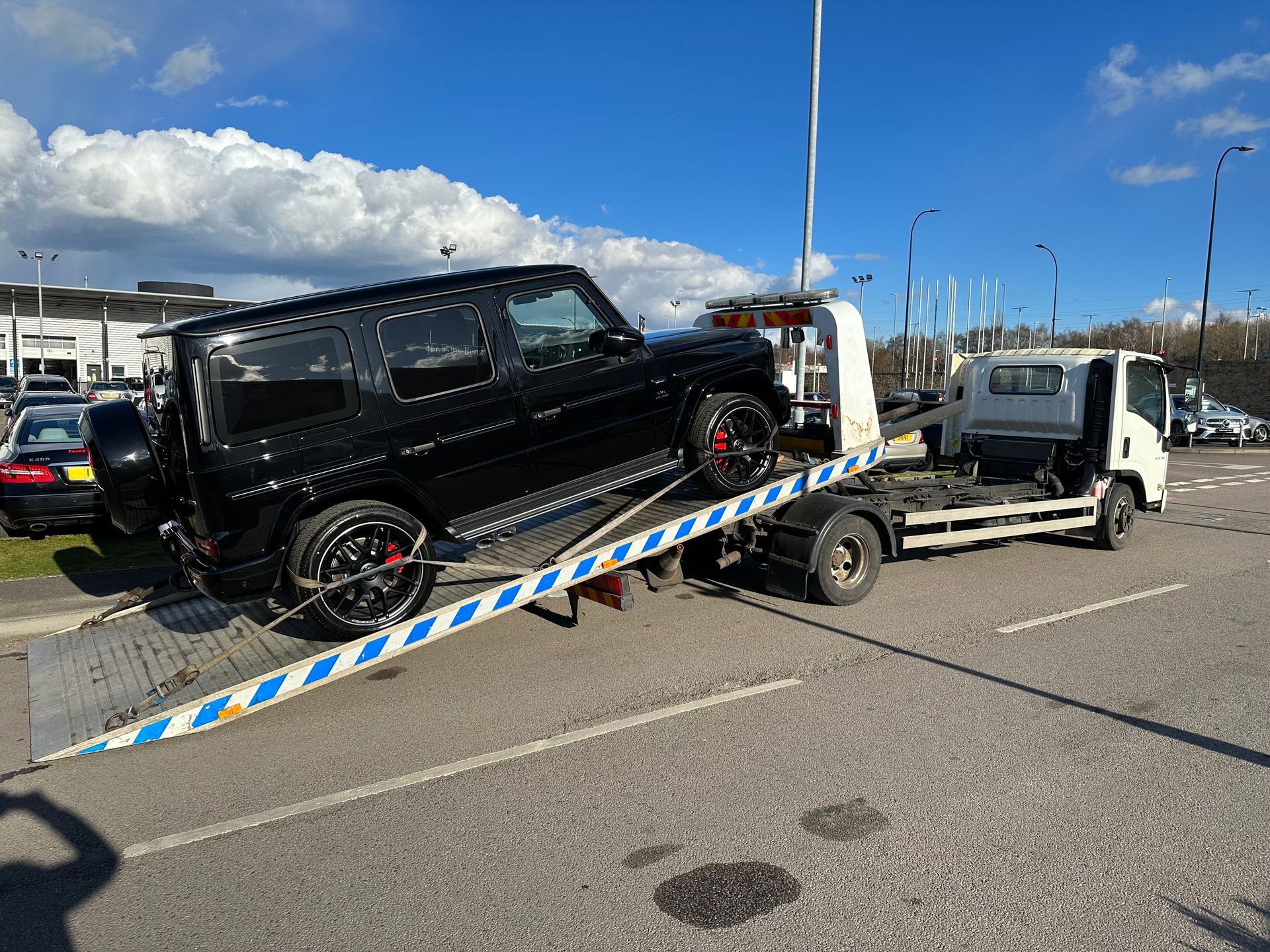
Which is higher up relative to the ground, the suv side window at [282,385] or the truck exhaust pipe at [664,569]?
the suv side window at [282,385]

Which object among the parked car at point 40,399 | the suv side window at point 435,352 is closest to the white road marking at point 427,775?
the suv side window at point 435,352

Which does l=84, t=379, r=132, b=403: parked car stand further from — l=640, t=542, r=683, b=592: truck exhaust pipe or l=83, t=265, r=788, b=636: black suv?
l=83, t=265, r=788, b=636: black suv

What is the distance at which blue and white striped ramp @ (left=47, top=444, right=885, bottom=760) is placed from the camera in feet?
14.4

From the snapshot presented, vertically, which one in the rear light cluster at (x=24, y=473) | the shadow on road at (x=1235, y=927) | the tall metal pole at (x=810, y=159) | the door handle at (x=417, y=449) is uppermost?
the tall metal pole at (x=810, y=159)

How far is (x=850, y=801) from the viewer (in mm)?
3986

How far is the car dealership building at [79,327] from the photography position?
5966cm

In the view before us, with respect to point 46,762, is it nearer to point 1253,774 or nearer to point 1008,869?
point 1008,869

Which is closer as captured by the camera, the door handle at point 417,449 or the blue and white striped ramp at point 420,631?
the blue and white striped ramp at point 420,631

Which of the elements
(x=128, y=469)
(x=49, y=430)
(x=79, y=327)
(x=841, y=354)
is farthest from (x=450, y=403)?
(x=79, y=327)

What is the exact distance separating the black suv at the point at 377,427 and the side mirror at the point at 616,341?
1 cm

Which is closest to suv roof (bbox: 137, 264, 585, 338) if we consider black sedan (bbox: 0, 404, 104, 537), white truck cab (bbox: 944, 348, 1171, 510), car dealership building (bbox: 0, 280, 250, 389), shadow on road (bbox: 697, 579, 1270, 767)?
shadow on road (bbox: 697, 579, 1270, 767)

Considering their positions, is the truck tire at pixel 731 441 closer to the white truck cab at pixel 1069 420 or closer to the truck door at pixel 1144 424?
the white truck cab at pixel 1069 420

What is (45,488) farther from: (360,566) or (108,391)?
(108,391)

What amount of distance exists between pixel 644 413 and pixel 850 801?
303 centimetres
